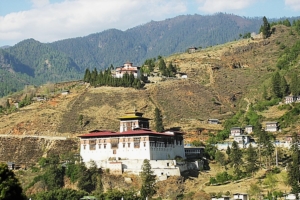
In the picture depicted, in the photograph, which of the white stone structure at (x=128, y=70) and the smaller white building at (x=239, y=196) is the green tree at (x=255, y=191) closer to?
the smaller white building at (x=239, y=196)

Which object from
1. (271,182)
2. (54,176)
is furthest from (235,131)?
(54,176)

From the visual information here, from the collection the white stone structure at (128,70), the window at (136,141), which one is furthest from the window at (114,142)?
the white stone structure at (128,70)

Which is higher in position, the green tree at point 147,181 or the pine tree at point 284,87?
the pine tree at point 284,87

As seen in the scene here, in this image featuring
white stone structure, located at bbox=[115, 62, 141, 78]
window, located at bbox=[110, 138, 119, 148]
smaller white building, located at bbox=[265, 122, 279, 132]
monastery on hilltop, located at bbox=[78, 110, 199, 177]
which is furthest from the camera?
white stone structure, located at bbox=[115, 62, 141, 78]

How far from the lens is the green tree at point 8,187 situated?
155ft

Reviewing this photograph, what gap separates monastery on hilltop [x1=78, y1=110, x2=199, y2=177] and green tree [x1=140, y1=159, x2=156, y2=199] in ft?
6.67

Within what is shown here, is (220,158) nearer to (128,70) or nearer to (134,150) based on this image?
(134,150)

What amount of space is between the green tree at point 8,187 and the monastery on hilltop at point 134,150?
134 ft

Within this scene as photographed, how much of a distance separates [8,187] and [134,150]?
4430 cm

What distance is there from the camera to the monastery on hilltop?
89.7m

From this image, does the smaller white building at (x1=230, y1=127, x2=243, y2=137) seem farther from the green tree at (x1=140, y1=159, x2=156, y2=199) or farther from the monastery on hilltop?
the green tree at (x1=140, y1=159, x2=156, y2=199)

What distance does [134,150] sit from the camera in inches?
3588

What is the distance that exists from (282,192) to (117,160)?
79.5ft

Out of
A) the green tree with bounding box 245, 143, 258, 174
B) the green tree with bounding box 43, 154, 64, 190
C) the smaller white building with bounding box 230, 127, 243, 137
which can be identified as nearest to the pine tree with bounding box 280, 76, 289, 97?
the smaller white building with bounding box 230, 127, 243, 137
